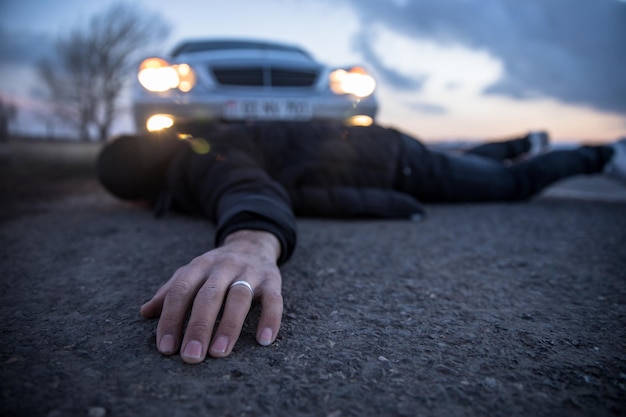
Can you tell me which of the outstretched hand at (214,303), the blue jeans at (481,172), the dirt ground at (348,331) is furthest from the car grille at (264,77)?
the outstretched hand at (214,303)

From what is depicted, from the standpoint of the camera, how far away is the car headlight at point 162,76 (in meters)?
2.76

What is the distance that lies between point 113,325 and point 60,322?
14cm

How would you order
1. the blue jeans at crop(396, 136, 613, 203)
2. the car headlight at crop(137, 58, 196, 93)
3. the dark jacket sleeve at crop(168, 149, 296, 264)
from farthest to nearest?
the car headlight at crop(137, 58, 196, 93) < the blue jeans at crop(396, 136, 613, 203) < the dark jacket sleeve at crop(168, 149, 296, 264)

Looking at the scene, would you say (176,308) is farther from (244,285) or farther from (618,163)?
(618,163)

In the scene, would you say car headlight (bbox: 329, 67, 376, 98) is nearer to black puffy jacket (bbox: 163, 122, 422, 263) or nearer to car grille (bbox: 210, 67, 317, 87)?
car grille (bbox: 210, 67, 317, 87)

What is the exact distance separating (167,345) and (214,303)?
4.9 inches

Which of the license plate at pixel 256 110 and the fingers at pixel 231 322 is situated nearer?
the fingers at pixel 231 322

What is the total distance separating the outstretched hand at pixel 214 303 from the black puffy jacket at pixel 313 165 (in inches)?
32.2

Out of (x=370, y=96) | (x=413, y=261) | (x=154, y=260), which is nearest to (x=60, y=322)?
(x=154, y=260)

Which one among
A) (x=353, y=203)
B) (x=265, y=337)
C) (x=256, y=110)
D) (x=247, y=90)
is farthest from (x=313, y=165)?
(x=265, y=337)

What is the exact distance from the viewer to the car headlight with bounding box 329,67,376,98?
3135 mm

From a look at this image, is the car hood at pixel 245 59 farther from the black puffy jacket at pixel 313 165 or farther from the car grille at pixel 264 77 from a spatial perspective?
the black puffy jacket at pixel 313 165

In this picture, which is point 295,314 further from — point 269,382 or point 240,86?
point 240,86

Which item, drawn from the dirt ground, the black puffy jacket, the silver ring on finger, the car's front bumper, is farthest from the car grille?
the silver ring on finger
